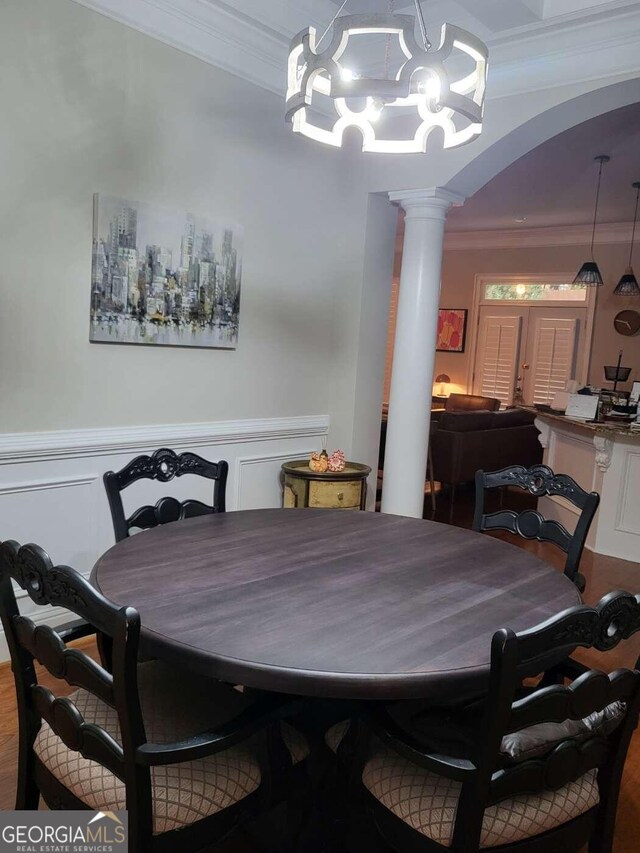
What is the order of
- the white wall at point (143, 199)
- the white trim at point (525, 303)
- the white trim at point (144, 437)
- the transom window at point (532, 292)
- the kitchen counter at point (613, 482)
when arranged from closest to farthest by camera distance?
the white wall at point (143, 199) → the white trim at point (144, 437) → the kitchen counter at point (613, 482) → the white trim at point (525, 303) → the transom window at point (532, 292)

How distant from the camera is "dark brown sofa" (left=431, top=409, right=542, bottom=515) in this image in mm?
5977

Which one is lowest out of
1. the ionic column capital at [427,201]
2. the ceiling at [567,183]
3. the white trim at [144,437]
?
the white trim at [144,437]

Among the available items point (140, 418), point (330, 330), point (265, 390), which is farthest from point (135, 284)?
point (330, 330)

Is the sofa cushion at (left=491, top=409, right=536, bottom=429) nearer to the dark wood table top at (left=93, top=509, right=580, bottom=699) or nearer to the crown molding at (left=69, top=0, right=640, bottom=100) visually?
the crown molding at (left=69, top=0, right=640, bottom=100)

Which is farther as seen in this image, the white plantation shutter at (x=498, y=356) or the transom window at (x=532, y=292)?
the white plantation shutter at (x=498, y=356)

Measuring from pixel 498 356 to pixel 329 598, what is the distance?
7798 mm

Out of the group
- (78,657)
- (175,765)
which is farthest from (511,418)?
(78,657)

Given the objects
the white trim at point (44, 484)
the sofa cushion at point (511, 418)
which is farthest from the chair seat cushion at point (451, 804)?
the sofa cushion at point (511, 418)

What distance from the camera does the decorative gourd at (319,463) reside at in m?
3.71

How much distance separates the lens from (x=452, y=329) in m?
9.36

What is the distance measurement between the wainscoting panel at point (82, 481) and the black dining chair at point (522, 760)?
6.06 ft

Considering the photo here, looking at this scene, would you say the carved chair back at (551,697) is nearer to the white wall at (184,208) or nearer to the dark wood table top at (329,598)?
the dark wood table top at (329,598)

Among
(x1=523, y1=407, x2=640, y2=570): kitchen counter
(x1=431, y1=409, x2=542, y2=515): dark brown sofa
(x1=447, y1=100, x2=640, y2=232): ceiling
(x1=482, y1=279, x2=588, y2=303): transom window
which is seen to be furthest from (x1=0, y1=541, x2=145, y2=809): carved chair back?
(x1=482, y1=279, x2=588, y2=303): transom window

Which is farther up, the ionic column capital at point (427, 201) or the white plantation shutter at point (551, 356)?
the ionic column capital at point (427, 201)
